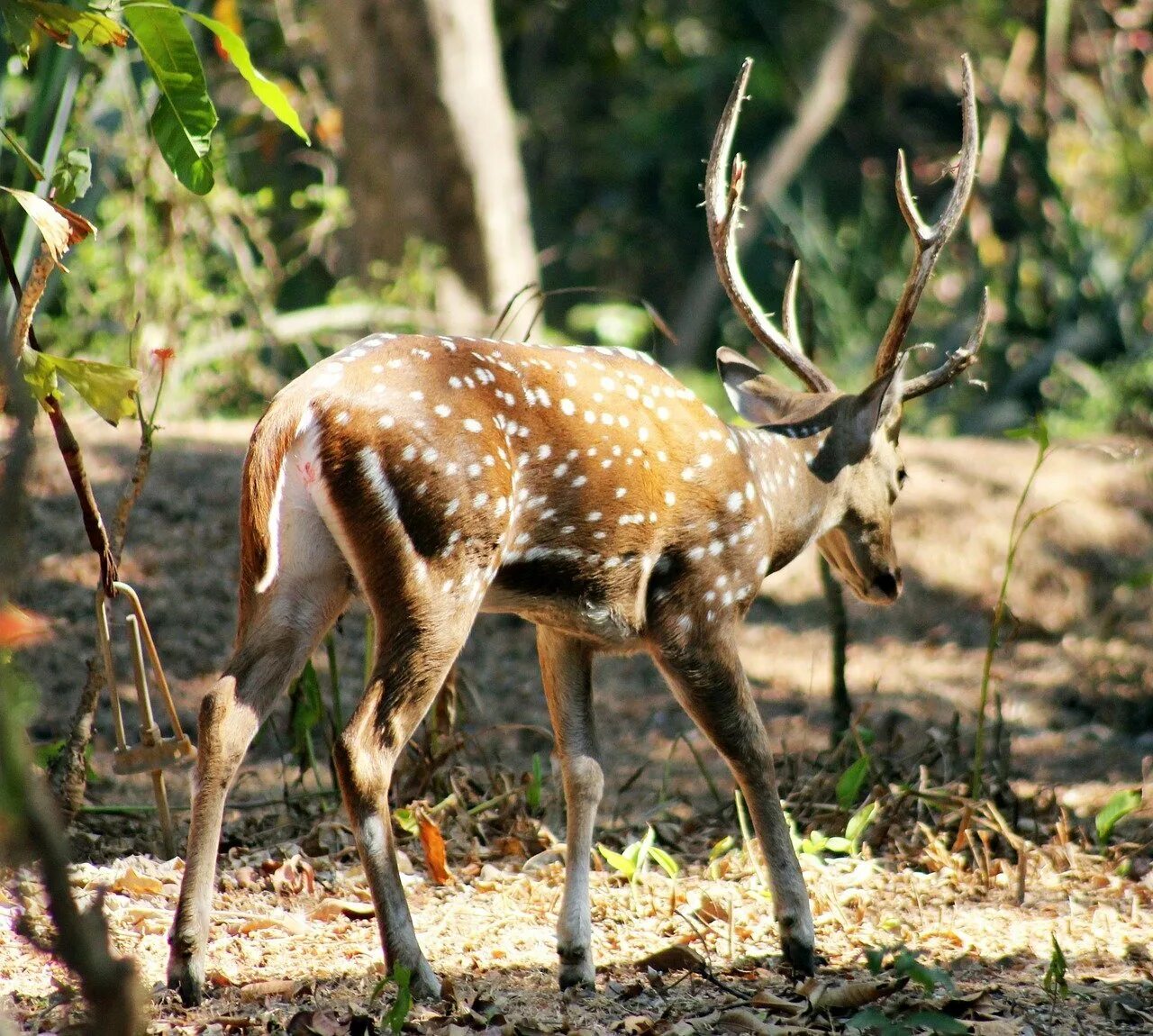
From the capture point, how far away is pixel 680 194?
1645 cm

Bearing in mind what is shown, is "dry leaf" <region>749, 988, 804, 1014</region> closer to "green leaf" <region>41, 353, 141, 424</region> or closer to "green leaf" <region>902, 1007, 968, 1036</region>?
"green leaf" <region>902, 1007, 968, 1036</region>

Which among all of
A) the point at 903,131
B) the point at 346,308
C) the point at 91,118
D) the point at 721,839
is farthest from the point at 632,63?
the point at 721,839

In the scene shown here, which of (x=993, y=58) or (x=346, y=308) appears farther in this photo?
(x=993, y=58)

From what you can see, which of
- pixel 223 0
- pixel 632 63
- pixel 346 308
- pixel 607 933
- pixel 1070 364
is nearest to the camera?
pixel 607 933

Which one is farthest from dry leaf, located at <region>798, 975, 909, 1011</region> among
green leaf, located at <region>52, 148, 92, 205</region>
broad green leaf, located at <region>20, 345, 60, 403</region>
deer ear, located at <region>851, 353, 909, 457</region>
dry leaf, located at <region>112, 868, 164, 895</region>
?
green leaf, located at <region>52, 148, 92, 205</region>

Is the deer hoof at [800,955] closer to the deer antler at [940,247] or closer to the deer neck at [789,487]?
the deer neck at [789,487]

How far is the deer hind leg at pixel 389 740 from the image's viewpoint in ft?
10.8

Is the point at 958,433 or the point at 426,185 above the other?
the point at 426,185

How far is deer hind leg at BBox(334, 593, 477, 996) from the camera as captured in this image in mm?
3285

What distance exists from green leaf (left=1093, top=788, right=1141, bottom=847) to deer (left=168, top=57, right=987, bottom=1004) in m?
1.39

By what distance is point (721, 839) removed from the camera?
487cm

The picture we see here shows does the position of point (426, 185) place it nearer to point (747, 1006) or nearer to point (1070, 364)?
point (1070, 364)

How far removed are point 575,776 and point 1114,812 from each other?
77.6 inches

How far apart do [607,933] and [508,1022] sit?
1.00 metres
